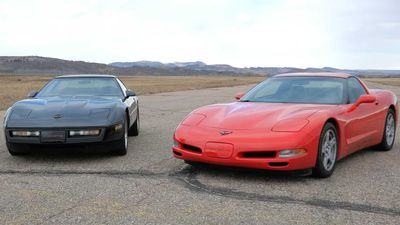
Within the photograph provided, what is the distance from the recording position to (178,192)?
5000mm

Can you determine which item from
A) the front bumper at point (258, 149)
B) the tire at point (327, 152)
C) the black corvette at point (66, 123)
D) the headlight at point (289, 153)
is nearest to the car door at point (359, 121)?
the tire at point (327, 152)

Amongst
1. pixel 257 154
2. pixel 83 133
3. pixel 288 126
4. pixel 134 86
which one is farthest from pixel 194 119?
pixel 134 86

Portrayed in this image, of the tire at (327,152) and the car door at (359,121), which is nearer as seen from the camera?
the tire at (327,152)

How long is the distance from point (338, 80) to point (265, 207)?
10.1ft

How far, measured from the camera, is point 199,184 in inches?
211

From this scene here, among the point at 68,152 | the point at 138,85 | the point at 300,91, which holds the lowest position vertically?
the point at 138,85

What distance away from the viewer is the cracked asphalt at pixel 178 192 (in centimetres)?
420

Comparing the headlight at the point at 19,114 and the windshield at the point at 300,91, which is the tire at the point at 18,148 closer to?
the headlight at the point at 19,114

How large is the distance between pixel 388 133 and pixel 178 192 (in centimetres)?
433

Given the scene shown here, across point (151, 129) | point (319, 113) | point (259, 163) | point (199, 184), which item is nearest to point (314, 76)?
point (319, 113)

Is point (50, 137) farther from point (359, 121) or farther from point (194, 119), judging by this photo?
point (359, 121)

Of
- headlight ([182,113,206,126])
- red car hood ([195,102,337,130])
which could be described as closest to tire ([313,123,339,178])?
red car hood ([195,102,337,130])

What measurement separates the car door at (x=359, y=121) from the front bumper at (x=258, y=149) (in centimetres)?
111

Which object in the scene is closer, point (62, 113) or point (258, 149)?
point (258, 149)
